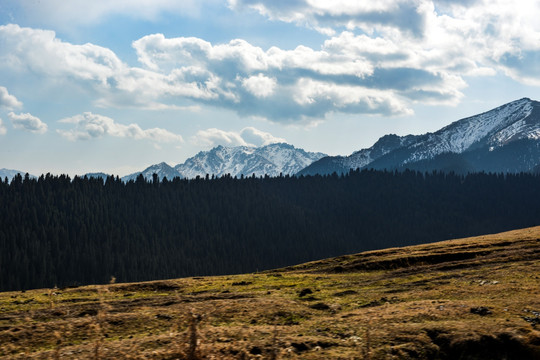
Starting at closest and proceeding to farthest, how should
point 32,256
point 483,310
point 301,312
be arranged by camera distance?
point 483,310 → point 301,312 → point 32,256

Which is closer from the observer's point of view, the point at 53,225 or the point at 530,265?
the point at 530,265

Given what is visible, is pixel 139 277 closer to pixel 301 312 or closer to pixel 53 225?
pixel 53 225

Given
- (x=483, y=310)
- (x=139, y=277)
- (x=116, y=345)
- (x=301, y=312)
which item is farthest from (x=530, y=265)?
(x=139, y=277)

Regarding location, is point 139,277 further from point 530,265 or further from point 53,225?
point 530,265

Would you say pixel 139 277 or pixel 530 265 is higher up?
pixel 530 265

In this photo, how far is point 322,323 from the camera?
21922 millimetres

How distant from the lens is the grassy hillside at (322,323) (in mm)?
16891

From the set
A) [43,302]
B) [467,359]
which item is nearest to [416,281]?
[467,359]

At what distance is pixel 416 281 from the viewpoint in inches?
1400

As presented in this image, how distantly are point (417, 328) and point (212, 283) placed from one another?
31443 millimetres

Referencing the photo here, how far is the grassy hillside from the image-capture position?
1689cm

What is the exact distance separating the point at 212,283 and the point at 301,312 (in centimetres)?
2395

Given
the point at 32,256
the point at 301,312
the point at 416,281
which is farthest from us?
the point at 32,256

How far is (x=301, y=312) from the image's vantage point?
25484 mm
